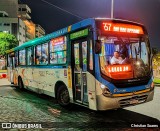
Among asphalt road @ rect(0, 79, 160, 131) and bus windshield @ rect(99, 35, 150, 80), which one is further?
bus windshield @ rect(99, 35, 150, 80)

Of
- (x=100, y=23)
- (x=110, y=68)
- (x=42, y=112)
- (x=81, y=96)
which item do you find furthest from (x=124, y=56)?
(x=42, y=112)

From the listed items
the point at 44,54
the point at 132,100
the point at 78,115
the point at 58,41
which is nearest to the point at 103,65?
the point at 132,100

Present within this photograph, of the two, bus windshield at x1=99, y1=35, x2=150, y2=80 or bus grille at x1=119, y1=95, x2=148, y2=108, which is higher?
bus windshield at x1=99, y1=35, x2=150, y2=80

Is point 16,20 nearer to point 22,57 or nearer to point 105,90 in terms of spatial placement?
point 22,57

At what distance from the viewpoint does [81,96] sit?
9.34 meters

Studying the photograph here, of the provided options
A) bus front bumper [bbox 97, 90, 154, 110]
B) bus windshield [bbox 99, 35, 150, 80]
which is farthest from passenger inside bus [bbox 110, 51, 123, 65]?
bus front bumper [bbox 97, 90, 154, 110]

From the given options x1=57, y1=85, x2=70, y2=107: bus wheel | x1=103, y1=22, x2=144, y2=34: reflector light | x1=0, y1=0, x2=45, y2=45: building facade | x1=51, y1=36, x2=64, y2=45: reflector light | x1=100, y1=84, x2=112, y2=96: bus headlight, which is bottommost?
x1=57, y1=85, x2=70, y2=107: bus wheel

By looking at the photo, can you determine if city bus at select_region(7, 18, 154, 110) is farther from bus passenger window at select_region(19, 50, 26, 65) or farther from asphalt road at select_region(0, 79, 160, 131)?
bus passenger window at select_region(19, 50, 26, 65)

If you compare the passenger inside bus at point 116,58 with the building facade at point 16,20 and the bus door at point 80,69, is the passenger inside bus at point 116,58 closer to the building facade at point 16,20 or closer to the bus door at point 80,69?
the bus door at point 80,69

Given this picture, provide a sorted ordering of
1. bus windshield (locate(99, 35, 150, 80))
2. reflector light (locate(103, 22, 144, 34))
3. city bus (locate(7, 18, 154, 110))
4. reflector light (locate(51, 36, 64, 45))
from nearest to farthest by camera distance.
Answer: city bus (locate(7, 18, 154, 110)) < bus windshield (locate(99, 35, 150, 80)) < reflector light (locate(103, 22, 144, 34)) < reflector light (locate(51, 36, 64, 45))

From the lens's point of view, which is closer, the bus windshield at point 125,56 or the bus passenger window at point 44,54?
the bus windshield at point 125,56

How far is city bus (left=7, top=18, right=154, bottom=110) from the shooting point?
330 inches

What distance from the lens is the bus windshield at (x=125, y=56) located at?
849 cm

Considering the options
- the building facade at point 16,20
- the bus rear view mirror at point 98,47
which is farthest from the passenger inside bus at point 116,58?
the building facade at point 16,20
